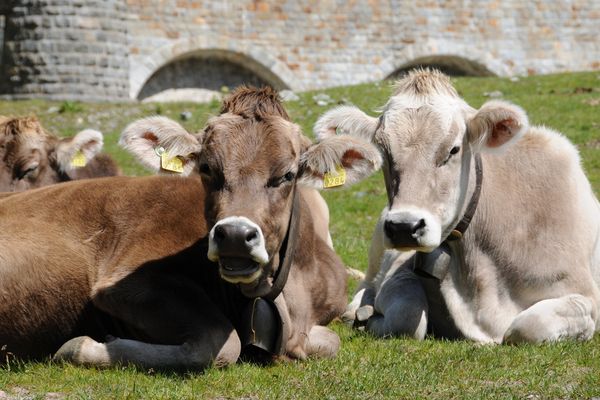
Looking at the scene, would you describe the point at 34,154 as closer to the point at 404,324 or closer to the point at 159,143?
the point at 159,143

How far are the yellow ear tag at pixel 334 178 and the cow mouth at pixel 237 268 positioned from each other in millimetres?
853

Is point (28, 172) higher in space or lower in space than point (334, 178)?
lower

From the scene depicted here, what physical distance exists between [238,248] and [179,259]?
3.01 ft

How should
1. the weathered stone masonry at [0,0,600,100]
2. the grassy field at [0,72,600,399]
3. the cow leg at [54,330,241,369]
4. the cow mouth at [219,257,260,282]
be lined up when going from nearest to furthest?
the grassy field at [0,72,600,399], the cow mouth at [219,257,260,282], the cow leg at [54,330,241,369], the weathered stone masonry at [0,0,600,100]

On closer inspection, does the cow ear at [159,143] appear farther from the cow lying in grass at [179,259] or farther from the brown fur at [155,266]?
the brown fur at [155,266]

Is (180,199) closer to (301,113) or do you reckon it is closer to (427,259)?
(427,259)

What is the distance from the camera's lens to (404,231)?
6574mm

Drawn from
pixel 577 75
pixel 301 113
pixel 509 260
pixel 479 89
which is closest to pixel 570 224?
pixel 509 260

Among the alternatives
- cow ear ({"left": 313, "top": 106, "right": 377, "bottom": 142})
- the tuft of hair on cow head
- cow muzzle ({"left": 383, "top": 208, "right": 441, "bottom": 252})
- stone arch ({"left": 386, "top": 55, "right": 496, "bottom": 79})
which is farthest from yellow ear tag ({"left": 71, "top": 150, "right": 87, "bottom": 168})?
stone arch ({"left": 386, "top": 55, "right": 496, "bottom": 79})

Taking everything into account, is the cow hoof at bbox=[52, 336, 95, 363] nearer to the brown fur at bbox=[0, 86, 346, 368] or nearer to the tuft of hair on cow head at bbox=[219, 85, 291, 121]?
the brown fur at bbox=[0, 86, 346, 368]

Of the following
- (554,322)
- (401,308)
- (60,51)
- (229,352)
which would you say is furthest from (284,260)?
(60,51)

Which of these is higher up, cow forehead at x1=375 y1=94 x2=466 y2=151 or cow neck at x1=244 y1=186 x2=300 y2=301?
cow forehead at x1=375 y1=94 x2=466 y2=151

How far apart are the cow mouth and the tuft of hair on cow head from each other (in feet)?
3.03

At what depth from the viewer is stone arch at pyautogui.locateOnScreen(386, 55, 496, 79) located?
3481 cm
